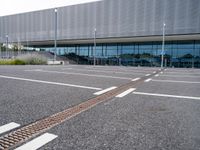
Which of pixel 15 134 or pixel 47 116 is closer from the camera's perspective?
pixel 15 134

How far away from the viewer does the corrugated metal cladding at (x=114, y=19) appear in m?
38.2

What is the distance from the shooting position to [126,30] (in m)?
42.8

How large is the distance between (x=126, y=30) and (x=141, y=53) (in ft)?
21.0

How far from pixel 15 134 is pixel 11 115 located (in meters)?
0.98

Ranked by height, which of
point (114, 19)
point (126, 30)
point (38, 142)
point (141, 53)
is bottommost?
point (38, 142)

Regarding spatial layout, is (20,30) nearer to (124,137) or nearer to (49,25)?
(49,25)

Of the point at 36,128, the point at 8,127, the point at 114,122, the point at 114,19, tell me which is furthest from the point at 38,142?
the point at 114,19

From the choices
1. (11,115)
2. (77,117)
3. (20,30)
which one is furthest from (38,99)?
(20,30)

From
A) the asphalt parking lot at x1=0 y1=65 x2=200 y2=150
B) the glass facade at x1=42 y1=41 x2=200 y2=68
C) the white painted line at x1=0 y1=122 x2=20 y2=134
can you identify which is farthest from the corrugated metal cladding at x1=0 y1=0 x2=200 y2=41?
the white painted line at x1=0 y1=122 x2=20 y2=134

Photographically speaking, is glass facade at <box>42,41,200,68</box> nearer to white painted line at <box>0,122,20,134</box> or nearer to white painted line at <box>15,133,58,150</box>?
white painted line at <box>0,122,20,134</box>

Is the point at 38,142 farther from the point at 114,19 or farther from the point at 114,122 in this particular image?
the point at 114,19

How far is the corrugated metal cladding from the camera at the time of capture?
38.2 meters

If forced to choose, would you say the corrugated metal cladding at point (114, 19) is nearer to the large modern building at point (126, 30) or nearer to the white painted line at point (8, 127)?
the large modern building at point (126, 30)

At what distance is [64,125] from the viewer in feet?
11.4
